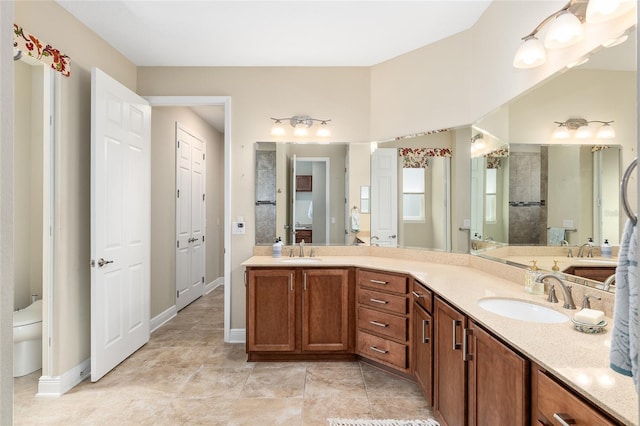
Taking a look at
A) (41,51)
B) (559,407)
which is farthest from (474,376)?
(41,51)

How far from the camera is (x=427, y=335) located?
6.76 ft

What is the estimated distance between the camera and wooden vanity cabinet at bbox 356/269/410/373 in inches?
95.5

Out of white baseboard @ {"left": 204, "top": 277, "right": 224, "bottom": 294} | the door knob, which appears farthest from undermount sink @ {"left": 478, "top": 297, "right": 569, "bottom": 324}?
white baseboard @ {"left": 204, "top": 277, "right": 224, "bottom": 294}

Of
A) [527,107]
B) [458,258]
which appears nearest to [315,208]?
[458,258]

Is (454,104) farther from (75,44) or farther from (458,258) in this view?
(75,44)

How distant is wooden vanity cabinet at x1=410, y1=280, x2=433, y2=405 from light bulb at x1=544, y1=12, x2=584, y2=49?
146 centimetres

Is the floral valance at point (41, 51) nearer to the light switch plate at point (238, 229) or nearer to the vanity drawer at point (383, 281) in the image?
the light switch plate at point (238, 229)

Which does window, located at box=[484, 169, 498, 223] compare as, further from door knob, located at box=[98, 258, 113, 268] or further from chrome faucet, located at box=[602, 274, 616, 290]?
door knob, located at box=[98, 258, 113, 268]

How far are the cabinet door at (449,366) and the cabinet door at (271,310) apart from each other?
1.25 m

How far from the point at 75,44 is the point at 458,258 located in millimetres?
3444

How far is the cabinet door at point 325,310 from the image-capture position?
9.04ft

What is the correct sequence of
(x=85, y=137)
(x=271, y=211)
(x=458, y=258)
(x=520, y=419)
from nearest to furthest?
1. (x=520, y=419)
2. (x=85, y=137)
3. (x=458, y=258)
4. (x=271, y=211)

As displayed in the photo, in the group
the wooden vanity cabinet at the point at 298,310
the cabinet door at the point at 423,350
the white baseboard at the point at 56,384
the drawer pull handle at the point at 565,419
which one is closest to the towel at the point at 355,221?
the wooden vanity cabinet at the point at 298,310

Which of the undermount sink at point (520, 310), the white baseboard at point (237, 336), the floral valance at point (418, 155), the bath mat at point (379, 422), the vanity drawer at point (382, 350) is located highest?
the floral valance at point (418, 155)
